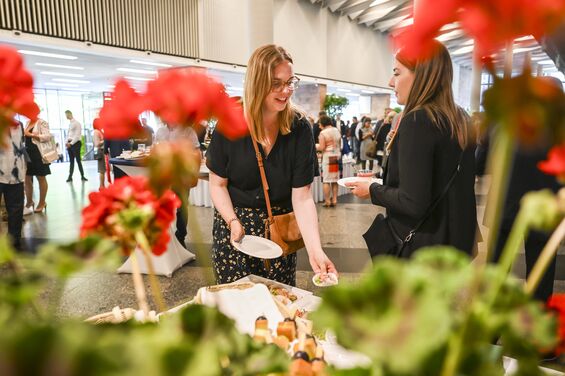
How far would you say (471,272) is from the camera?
286 mm

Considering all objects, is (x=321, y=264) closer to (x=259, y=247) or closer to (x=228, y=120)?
(x=259, y=247)

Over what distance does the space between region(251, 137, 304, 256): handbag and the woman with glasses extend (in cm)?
3

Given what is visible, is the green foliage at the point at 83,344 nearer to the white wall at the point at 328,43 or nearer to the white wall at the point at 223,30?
the white wall at the point at 223,30

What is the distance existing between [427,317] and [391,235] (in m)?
1.43

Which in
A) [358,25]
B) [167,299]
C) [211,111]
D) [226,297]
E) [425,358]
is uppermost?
[358,25]

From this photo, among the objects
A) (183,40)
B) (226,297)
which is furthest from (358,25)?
(226,297)

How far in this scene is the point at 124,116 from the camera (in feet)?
1.17

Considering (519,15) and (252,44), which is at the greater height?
(252,44)

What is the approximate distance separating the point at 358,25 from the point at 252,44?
409 inches

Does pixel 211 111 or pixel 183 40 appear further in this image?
pixel 183 40

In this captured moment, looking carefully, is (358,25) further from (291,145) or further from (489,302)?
(489,302)

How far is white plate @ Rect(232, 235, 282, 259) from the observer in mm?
1438

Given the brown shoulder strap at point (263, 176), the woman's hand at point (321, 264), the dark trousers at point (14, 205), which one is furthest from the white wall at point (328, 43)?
the woman's hand at point (321, 264)

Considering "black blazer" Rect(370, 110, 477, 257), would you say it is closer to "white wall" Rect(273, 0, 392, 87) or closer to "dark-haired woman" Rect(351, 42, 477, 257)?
"dark-haired woman" Rect(351, 42, 477, 257)
